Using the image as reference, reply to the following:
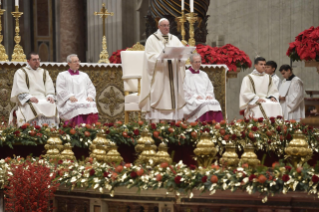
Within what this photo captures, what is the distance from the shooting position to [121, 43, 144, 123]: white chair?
9305 mm

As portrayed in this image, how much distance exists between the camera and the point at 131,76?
9.54 meters

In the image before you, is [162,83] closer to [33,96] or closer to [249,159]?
[33,96]

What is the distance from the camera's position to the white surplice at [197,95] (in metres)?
9.19

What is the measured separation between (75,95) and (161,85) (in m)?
1.52

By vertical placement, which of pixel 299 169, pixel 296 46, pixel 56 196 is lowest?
pixel 56 196

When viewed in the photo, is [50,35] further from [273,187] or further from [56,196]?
[273,187]

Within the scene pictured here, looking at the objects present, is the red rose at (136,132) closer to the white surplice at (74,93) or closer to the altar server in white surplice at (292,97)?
the white surplice at (74,93)

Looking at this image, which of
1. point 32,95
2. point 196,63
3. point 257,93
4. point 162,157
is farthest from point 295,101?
point 162,157

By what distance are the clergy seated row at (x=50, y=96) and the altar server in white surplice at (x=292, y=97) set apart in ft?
11.1

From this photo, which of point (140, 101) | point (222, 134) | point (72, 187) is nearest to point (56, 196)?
point (72, 187)

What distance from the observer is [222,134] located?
19.5ft

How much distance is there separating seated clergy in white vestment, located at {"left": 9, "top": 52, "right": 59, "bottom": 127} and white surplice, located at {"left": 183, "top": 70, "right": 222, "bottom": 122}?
6.35ft

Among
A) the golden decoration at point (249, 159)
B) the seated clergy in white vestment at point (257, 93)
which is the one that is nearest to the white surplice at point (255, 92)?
the seated clergy in white vestment at point (257, 93)

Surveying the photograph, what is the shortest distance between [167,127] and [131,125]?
1.28ft
